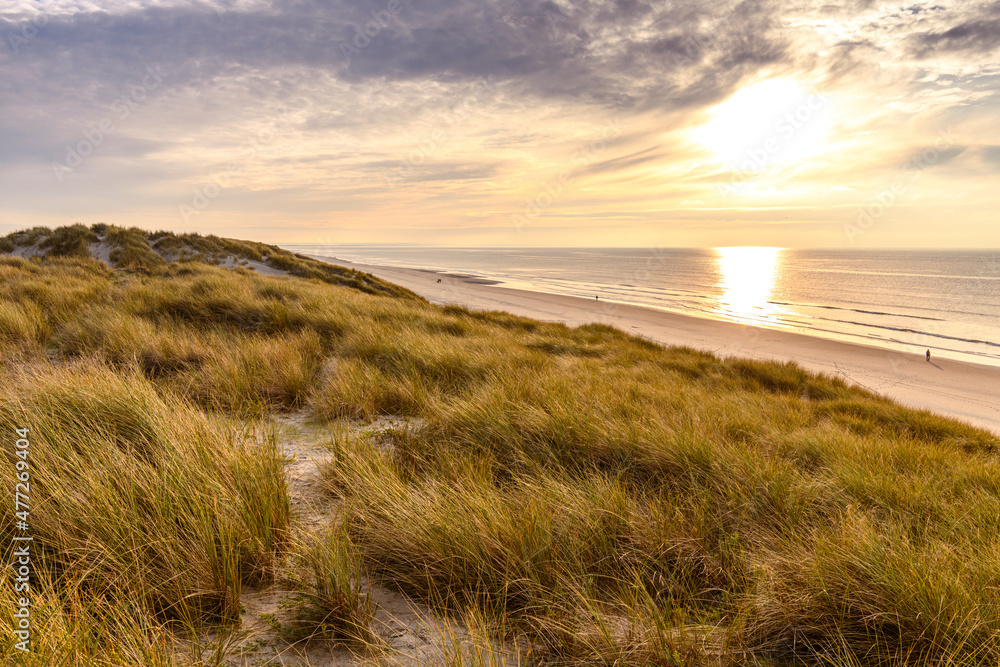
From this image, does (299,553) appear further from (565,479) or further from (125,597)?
(565,479)

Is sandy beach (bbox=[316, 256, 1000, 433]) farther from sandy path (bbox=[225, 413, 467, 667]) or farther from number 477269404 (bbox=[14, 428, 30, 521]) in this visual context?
number 477269404 (bbox=[14, 428, 30, 521])

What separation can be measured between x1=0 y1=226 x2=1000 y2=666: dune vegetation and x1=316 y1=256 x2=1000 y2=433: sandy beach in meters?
13.9

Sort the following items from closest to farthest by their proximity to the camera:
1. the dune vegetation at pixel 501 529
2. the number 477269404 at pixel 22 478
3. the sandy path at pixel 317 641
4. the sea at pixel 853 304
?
the sandy path at pixel 317 641 → the dune vegetation at pixel 501 529 → the number 477269404 at pixel 22 478 → the sea at pixel 853 304

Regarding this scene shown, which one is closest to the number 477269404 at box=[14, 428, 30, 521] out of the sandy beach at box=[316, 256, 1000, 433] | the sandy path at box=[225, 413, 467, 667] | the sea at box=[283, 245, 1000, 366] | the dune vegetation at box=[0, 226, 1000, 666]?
the dune vegetation at box=[0, 226, 1000, 666]

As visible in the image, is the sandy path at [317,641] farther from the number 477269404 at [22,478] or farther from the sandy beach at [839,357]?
the sandy beach at [839,357]

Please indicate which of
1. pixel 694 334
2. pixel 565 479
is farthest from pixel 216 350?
pixel 694 334

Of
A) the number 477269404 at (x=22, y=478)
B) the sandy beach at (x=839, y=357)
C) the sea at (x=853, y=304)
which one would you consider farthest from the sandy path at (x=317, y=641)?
the sea at (x=853, y=304)

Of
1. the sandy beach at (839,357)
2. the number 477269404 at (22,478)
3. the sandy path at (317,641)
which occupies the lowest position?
the sandy beach at (839,357)

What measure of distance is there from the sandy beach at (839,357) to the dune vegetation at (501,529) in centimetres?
1390

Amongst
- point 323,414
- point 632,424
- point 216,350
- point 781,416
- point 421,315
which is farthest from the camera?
point 421,315

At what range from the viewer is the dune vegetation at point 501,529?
1.82 meters

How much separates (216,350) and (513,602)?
5124 mm

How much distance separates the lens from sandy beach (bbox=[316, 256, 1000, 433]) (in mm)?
14891

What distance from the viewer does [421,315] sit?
37.5ft
